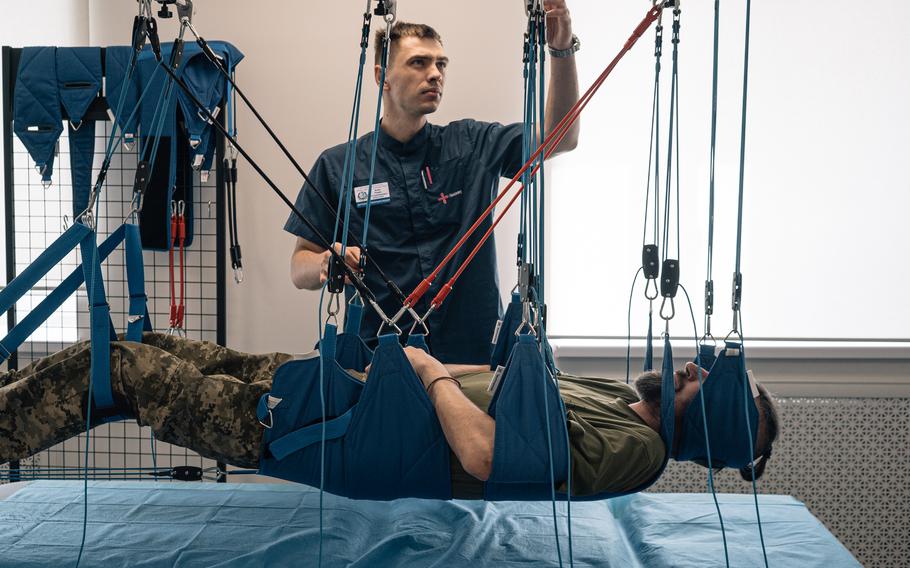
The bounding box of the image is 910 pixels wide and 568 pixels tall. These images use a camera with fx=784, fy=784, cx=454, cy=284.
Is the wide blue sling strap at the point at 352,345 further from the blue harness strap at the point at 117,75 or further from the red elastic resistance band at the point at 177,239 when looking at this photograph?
the blue harness strap at the point at 117,75

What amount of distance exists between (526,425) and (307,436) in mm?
479

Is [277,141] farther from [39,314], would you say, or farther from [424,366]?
[39,314]

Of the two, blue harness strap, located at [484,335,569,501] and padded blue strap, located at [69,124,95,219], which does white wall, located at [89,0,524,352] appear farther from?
blue harness strap, located at [484,335,569,501]

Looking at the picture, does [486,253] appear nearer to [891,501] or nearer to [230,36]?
[230,36]

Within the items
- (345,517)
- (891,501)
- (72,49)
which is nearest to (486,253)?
(345,517)

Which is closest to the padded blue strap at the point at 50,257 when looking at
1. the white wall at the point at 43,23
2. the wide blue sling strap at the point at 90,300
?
the wide blue sling strap at the point at 90,300

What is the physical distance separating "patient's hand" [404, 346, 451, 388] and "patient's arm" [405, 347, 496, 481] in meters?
0.03

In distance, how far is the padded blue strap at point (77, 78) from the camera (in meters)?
2.58

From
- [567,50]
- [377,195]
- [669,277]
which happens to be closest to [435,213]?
[377,195]

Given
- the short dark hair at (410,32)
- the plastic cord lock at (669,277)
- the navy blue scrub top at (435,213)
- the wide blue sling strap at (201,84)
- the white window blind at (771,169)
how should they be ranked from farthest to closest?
1. the white window blind at (771,169)
2. the wide blue sling strap at (201,84)
3. the navy blue scrub top at (435,213)
4. the short dark hair at (410,32)
5. the plastic cord lock at (669,277)

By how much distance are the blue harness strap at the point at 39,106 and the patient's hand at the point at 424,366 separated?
63.6 inches

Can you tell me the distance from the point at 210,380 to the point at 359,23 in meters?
1.66

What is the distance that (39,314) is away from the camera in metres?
1.76

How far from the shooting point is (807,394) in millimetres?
2797
